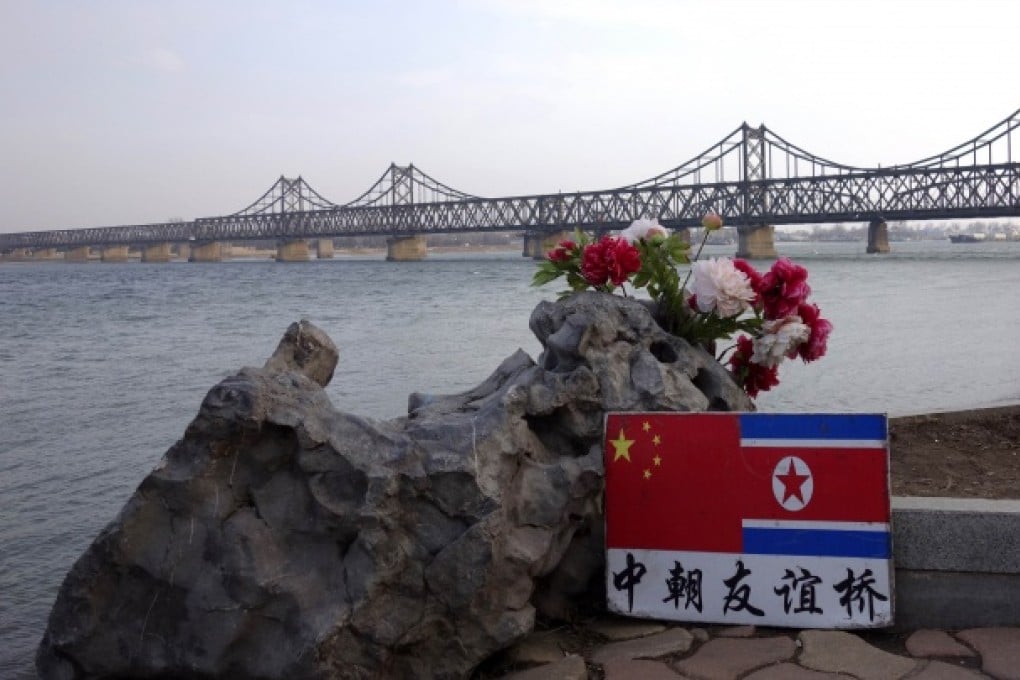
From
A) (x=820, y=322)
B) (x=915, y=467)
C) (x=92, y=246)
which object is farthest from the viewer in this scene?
(x=92, y=246)

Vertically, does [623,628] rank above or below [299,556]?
below

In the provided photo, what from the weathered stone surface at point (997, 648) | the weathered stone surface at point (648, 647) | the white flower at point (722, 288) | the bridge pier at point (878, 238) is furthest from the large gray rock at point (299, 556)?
the bridge pier at point (878, 238)

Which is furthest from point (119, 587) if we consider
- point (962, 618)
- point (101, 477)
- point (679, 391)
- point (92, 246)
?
point (92, 246)

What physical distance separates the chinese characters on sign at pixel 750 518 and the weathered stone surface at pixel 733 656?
118 mm

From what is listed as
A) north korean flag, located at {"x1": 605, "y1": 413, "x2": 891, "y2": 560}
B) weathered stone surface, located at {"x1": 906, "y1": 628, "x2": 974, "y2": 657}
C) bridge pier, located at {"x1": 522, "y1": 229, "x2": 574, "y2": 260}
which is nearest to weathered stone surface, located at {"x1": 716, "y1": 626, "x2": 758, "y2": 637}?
north korean flag, located at {"x1": 605, "y1": 413, "x2": 891, "y2": 560}

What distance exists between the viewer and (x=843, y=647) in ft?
11.1

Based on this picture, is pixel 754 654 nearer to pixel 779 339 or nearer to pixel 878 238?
pixel 779 339

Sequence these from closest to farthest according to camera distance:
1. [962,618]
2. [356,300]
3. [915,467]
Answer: [962,618] < [915,467] < [356,300]

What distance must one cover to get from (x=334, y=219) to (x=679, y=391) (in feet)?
335

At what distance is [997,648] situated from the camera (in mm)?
3357

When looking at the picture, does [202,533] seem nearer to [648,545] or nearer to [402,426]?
[402,426]

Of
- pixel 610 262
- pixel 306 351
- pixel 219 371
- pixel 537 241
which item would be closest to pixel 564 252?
pixel 610 262

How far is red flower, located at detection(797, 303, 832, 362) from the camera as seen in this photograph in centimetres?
437

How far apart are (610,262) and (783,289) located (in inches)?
27.4
